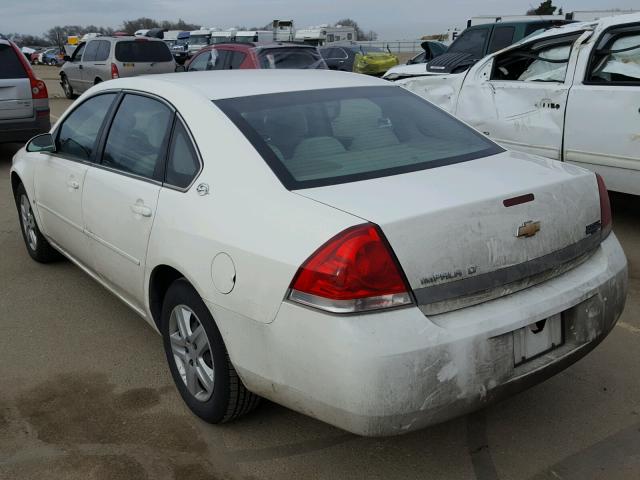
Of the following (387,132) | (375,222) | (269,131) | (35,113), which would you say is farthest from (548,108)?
(35,113)

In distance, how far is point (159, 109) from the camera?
330cm

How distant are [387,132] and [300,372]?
135cm

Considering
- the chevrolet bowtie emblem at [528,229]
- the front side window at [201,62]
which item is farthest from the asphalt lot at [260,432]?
the front side window at [201,62]

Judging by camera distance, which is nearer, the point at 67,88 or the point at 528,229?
the point at 528,229

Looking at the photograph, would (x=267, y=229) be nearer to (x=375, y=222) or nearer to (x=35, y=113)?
(x=375, y=222)

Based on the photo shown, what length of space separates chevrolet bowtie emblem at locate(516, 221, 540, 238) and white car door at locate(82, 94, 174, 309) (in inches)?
62.6

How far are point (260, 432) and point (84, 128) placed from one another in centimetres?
222

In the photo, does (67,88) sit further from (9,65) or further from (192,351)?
(192,351)

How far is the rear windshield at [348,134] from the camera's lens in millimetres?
2762

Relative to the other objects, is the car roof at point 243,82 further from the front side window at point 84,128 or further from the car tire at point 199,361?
the car tire at point 199,361

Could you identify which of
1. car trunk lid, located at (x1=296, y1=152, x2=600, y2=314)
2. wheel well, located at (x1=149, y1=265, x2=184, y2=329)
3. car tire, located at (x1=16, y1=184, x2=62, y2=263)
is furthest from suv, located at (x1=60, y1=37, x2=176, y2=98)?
car trunk lid, located at (x1=296, y1=152, x2=600, y2=314)

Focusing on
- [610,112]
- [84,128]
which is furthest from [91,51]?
[610,112]

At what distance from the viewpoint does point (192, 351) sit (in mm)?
2965

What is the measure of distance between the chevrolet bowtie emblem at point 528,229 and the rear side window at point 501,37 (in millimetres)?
10357
